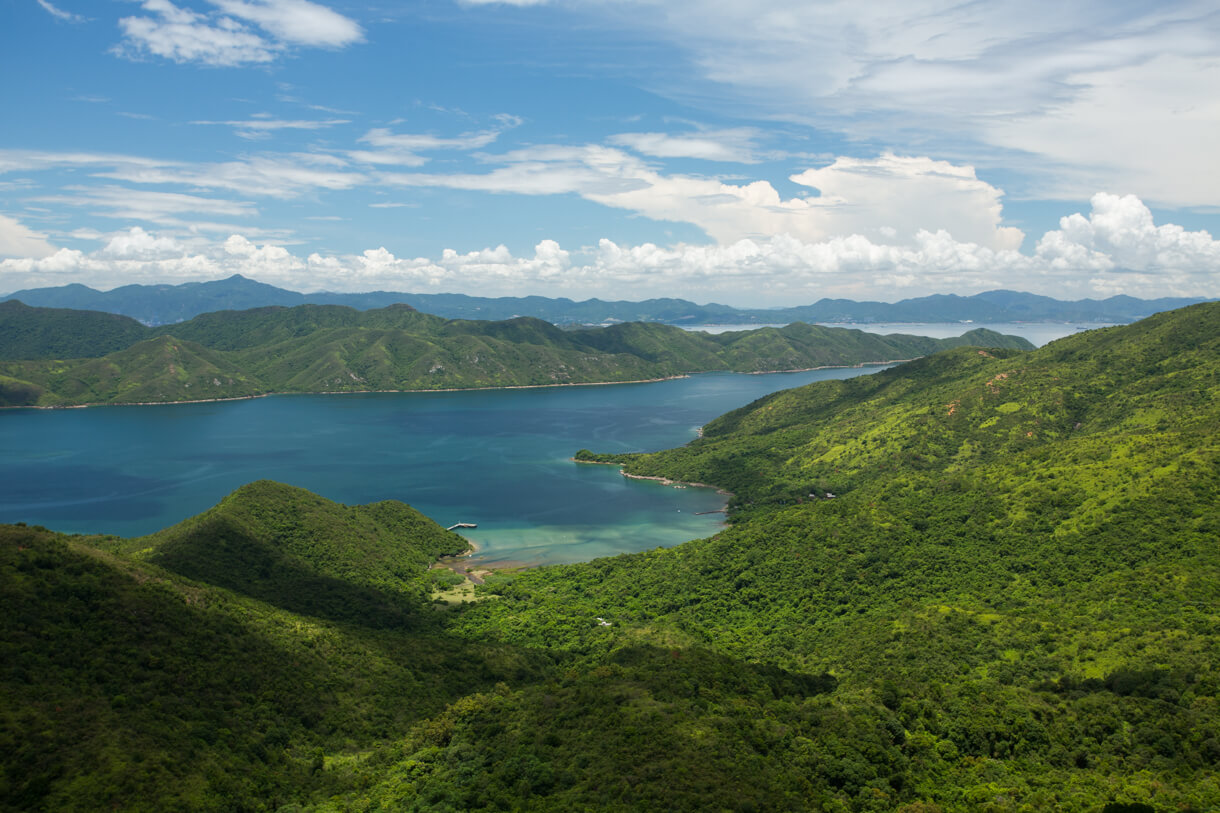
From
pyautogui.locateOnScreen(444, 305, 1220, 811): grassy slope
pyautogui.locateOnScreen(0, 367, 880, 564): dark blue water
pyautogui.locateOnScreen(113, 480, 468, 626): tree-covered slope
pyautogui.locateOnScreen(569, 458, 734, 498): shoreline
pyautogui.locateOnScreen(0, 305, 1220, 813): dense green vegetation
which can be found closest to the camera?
pyautogui.locateOnScreen(0, 305, 1220, 813): dense green vegetation

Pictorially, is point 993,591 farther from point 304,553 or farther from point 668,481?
point 668,481

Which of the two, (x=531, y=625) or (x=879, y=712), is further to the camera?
(x=531, y=625)

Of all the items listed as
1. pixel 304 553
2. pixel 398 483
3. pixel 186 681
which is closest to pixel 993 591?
pixel 186 681

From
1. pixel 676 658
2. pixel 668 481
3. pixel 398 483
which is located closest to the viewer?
pixel 676 658

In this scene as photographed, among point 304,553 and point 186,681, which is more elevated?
point 186,681

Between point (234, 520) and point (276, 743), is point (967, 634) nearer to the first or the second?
point (276, 743)

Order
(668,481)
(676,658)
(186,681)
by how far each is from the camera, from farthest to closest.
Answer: (668,481) < (676,658) < (186,681)

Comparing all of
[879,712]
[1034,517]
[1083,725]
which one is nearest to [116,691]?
[879,712]

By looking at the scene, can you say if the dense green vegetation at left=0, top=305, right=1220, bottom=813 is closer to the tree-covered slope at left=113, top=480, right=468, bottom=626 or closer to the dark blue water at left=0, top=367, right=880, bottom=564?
the tree-covered slope at left=113, top=480, right=468, bottom=626

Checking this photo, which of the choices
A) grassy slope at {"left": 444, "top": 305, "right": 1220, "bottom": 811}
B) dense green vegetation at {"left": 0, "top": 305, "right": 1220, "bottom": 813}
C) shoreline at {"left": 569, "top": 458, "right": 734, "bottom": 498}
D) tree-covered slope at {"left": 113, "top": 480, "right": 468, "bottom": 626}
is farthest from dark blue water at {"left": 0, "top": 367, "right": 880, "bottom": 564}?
dense green vegetation at {"left": 0, "top": 305, "right": 1220, "bottom": 813}
